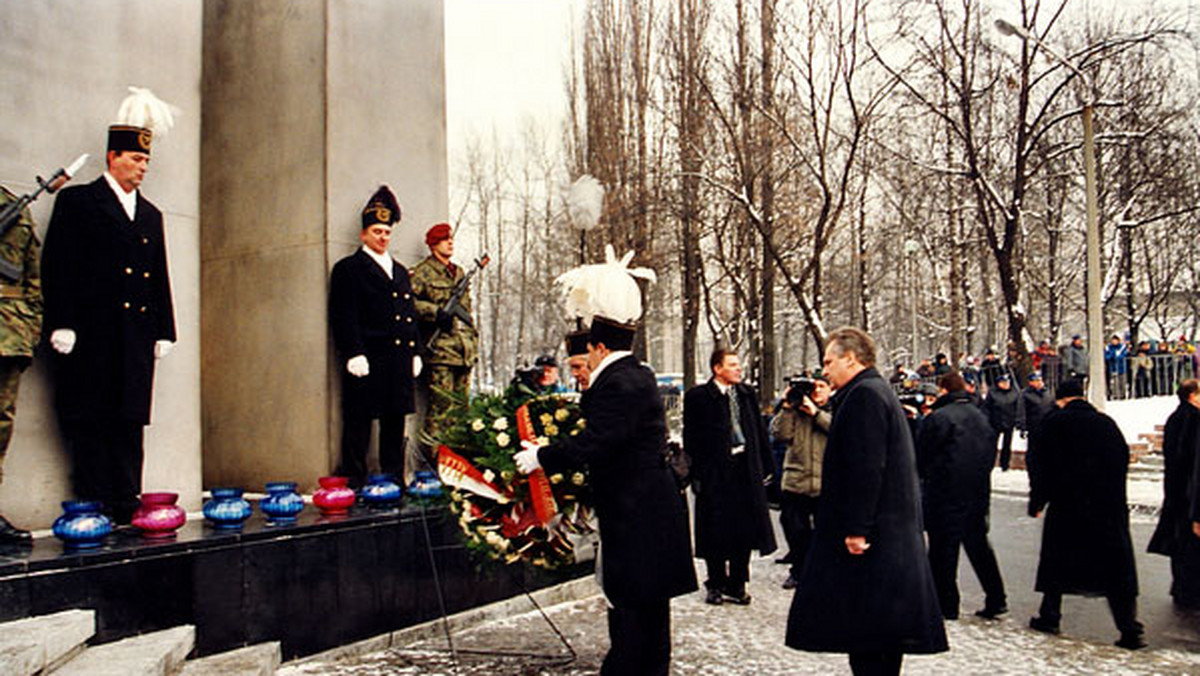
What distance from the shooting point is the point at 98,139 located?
649 cm

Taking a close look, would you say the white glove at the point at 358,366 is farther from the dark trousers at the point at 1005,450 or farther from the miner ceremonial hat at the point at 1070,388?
the dark trousers at the point at 1005,450

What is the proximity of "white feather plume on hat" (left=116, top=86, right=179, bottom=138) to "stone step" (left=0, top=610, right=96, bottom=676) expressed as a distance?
9.91ft

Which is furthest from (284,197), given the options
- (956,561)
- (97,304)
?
(956,561)

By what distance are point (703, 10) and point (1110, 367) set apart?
15.7 m

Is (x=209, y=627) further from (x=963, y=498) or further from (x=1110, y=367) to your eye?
(x=1110, y=367)

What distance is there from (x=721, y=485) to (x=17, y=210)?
213 inches

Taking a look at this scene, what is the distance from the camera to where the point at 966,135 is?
20.5 metres

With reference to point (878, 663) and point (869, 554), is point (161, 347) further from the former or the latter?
point (878, 663)

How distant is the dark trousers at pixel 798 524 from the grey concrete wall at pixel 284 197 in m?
4.15

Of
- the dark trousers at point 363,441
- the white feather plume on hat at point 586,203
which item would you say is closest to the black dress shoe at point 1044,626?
the dark trousers at point 363,441

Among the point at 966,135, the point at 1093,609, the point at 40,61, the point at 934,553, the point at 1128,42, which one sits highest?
the point at 1128,42

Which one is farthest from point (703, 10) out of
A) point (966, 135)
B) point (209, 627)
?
point (209, 627)

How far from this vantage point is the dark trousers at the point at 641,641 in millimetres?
5223

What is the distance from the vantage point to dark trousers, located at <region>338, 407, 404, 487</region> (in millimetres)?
8008
